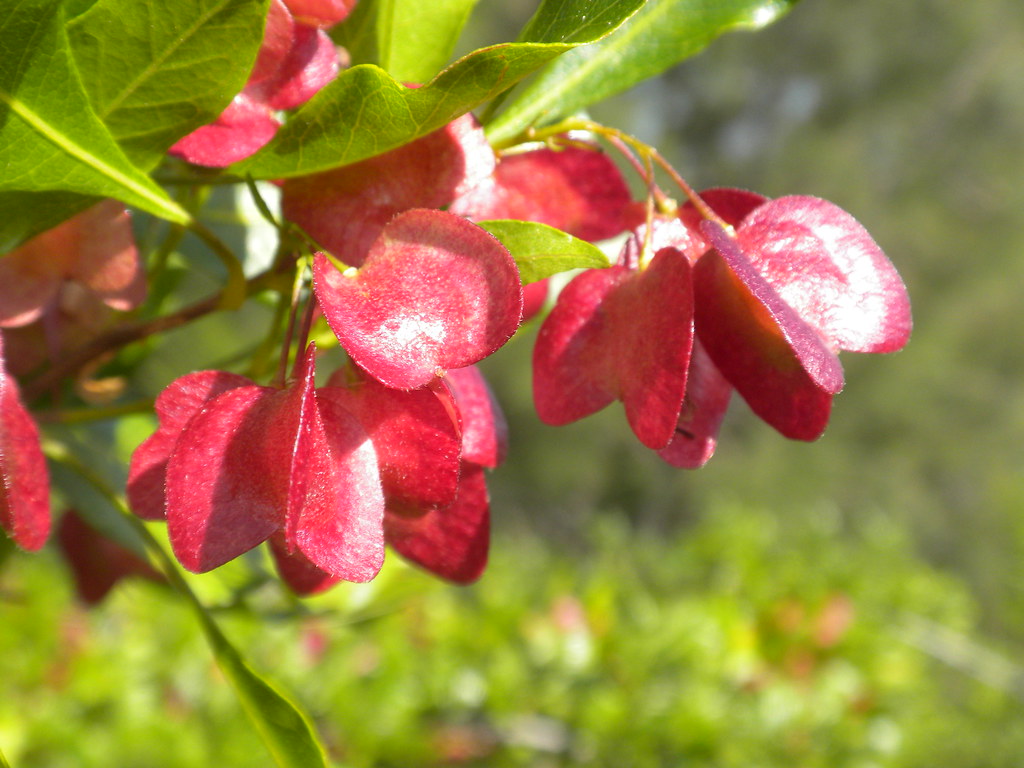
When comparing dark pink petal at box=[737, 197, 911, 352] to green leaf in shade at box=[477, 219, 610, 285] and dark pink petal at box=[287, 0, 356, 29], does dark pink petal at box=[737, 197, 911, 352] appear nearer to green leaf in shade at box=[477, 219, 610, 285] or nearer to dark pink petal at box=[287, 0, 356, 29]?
green leaf in shade at box=[477, 219, 610, 285]

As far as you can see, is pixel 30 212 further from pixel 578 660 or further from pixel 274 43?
pixel 578 660

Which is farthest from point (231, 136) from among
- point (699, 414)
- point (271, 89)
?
point (699, 414)

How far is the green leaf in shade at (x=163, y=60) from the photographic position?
38 cm

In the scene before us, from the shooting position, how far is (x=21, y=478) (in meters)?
0.39

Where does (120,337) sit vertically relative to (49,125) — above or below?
below

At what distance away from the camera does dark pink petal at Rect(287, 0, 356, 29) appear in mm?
432

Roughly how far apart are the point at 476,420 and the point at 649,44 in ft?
0.86

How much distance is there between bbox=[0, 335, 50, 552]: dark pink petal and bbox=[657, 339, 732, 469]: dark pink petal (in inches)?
9.8

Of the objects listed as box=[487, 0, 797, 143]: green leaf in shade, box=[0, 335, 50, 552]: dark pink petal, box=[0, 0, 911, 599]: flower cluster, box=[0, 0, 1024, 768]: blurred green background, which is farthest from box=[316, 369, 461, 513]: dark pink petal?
box=[0, 0, 1024, 768]: blurred green background

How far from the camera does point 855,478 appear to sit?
336 inches

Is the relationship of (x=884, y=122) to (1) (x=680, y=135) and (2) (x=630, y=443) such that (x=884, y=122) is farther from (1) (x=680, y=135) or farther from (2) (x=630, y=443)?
(2) (x=630, y=443)

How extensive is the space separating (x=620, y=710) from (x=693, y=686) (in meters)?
0.14

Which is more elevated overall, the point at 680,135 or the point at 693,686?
the point at 693,686

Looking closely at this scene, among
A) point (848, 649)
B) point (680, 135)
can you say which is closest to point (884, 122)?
point (680, 135)
